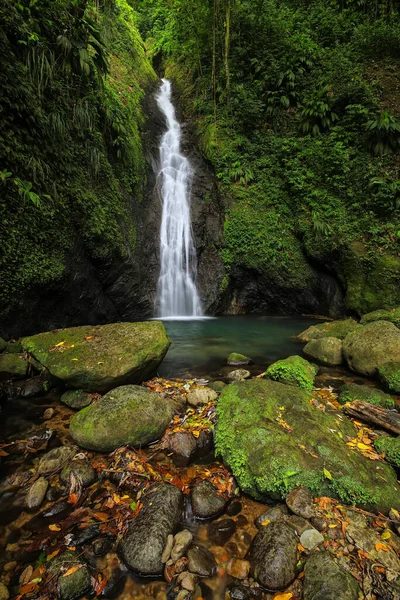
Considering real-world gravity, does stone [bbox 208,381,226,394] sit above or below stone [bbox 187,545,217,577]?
above

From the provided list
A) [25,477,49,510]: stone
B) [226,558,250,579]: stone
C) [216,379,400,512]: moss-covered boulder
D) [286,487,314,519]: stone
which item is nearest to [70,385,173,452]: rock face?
[25,477,49,510]: stone

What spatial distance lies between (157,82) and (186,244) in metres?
13.3

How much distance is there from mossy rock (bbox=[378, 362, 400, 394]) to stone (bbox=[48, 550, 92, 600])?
5.01m

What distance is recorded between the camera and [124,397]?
11.3ft

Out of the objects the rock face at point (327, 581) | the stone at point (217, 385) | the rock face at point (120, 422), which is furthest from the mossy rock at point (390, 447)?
the rock face at point (120, 422)

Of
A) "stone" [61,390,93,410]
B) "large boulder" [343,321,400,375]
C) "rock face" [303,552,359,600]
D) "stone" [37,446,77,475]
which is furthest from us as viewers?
"large boulder" [343,321,400,375]

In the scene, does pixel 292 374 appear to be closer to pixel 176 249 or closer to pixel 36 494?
pixel 36 494

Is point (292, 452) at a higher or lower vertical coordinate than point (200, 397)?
higher

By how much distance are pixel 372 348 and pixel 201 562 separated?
496cm

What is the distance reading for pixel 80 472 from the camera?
275 centimetres

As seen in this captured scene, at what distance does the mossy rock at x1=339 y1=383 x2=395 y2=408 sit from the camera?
414 cm

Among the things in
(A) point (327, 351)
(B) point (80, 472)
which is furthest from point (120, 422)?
(A) point (327, 351)

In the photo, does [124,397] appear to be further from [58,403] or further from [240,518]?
[240,518]

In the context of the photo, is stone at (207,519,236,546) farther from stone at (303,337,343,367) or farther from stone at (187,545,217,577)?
stone at (303,337,343,367)
